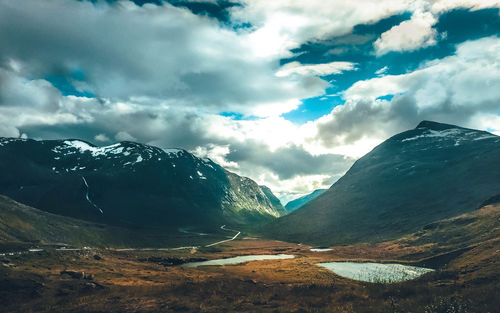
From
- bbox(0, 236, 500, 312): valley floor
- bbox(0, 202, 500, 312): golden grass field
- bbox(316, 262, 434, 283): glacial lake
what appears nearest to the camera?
bbox(0, 236, 500, 312): valley floor

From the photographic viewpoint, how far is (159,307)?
4800 centimetres

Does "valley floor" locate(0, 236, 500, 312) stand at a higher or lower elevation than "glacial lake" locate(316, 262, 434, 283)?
higher

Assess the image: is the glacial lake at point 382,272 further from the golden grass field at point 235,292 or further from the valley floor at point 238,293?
the valley floor at point 238,293

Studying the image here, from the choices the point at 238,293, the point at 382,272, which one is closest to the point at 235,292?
the point at 238,293

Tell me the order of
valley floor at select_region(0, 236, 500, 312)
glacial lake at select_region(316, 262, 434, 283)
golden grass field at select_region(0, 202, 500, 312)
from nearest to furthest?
valley floor at select_region(0, 236, 500, 312)
golden grass field at select_region(0, 202, 500, 312)
glacial lake at select_region(316, 262, 434, 283)

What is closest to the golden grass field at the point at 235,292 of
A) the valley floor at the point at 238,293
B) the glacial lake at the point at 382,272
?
the valley floor at the point at 238,293

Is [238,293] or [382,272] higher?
[238,293]

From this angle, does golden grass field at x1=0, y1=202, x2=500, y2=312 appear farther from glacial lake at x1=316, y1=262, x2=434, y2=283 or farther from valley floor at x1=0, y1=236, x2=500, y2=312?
glacial lake at x1=316, y1=262, x2=434, y2=283

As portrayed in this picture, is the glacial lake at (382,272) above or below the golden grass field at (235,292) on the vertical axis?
below

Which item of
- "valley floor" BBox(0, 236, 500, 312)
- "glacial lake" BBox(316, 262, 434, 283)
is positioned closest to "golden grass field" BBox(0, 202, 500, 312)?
"valley floor" BBox(0, 236, 500, 312)

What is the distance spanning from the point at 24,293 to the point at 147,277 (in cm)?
3170

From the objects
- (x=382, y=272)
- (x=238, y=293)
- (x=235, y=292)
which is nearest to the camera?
(x=238, y=293)

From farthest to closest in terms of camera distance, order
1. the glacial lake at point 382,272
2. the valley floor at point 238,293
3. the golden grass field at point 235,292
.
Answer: the glacial lake at point 382,272 < the golden grass field at point 235,292 < the valley floor at point 238,293

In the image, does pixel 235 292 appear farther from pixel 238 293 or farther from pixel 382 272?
pixel 382 272
